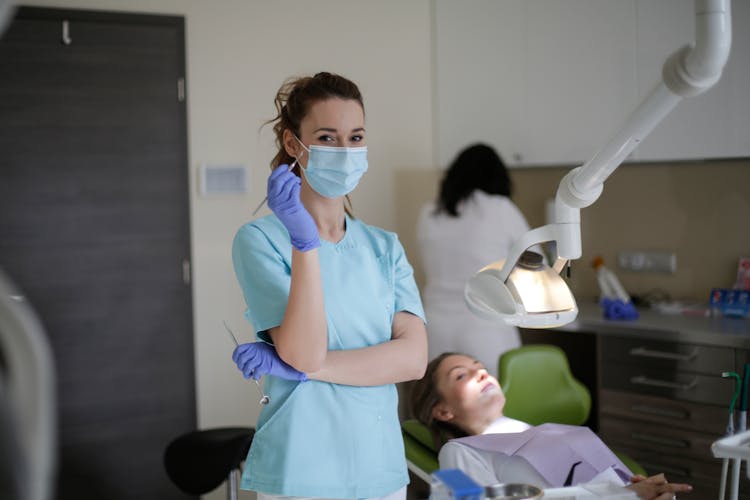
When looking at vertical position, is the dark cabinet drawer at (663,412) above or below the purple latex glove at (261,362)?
below

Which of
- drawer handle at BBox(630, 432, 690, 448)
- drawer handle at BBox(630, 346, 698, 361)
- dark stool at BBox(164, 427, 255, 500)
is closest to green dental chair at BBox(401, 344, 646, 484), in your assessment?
drawer handle at BBox(630, 432, 690, 448)

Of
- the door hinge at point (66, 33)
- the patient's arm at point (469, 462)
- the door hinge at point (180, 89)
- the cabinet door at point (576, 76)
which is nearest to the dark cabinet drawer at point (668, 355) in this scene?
the cabinet door at point (576, 76)

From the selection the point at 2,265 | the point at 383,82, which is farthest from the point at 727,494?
the point at 2,265

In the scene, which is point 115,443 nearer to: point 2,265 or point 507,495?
point 2,265

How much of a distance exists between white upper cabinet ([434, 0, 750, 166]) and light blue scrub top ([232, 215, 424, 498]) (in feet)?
6.26

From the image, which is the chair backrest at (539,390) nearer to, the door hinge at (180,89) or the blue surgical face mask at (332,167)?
the blue surgical face mask at (332,167)

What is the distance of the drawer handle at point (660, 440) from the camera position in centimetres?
281

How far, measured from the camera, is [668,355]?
2.84 m

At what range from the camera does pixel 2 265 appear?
3004 mm

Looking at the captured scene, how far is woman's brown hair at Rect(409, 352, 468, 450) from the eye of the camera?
225 centimetres

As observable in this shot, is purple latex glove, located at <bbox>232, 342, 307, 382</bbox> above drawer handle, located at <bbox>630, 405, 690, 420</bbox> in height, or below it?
above

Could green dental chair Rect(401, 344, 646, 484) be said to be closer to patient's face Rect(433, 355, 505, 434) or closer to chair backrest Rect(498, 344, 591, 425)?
chair backrest Rect(498, 344, 591, 425)

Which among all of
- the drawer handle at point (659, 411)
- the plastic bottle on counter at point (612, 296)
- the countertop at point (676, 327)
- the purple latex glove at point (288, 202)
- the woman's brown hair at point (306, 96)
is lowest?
the drawer handle at point (659, 411)

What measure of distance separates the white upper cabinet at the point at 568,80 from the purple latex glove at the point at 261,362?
2087 millimetres
